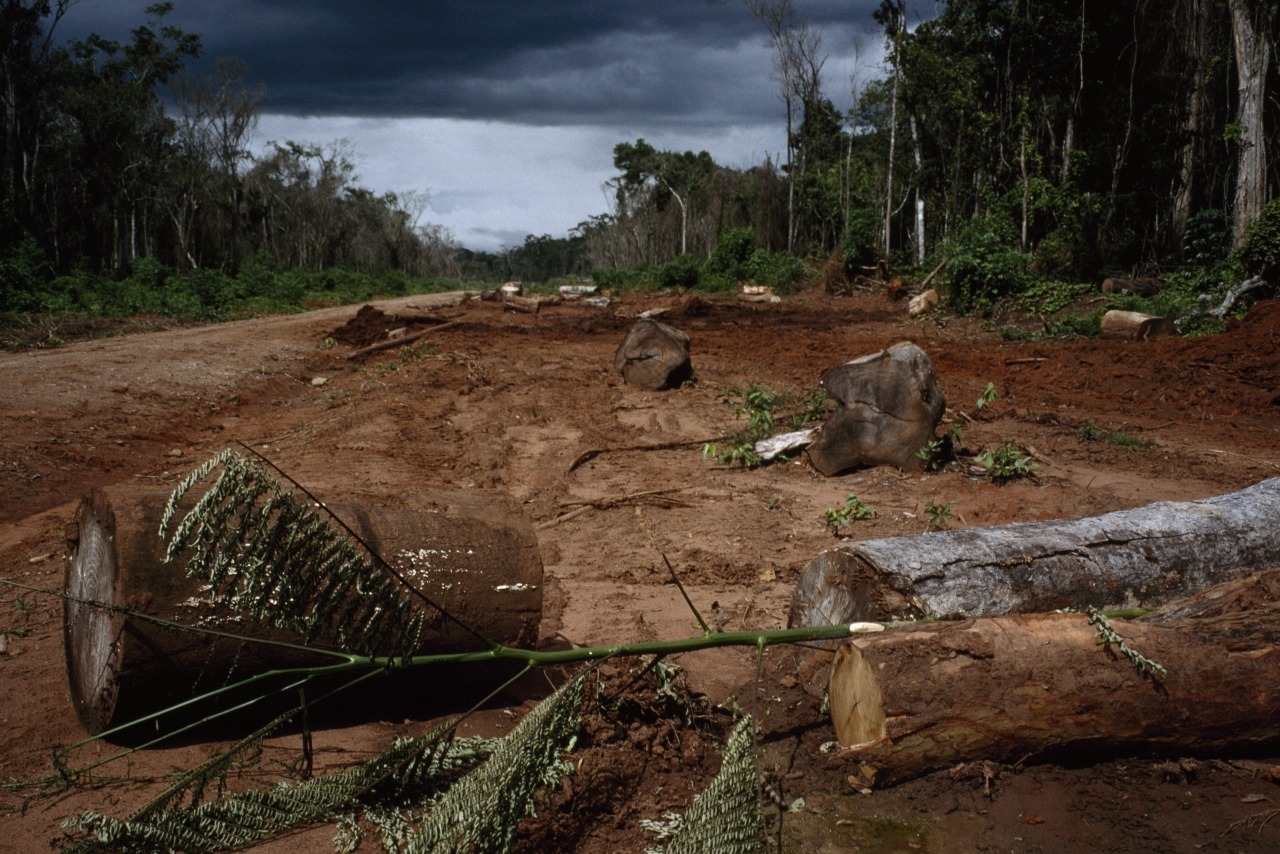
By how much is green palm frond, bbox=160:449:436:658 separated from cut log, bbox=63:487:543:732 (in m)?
0.52

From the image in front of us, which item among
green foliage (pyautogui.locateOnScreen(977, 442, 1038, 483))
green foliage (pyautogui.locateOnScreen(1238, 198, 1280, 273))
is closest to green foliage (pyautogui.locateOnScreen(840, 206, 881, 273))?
green foliage (pyautogui.locateOnScreen(1238, 198, 1280, 273))

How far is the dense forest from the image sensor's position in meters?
17.7

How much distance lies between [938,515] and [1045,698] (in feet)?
9.74

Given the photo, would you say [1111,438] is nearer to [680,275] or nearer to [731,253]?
[680,275]

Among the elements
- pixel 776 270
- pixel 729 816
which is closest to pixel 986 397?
pixel 729 816

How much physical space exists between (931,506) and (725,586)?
170 centimetres

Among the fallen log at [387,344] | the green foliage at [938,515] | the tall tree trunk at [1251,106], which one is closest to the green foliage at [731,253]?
the tall tree trunk at [1251,106]

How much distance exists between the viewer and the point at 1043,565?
3543mm

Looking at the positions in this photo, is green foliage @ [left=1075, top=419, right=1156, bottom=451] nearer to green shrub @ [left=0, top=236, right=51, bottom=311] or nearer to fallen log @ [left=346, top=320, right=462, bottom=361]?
fallen log @ [left=346, top=320, right=462, bottom=361]

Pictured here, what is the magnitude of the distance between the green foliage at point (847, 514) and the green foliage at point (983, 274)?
11.3 m

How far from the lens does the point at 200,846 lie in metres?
1.97

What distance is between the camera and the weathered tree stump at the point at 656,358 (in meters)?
10.3

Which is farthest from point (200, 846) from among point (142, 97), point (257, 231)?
point (257, 231)

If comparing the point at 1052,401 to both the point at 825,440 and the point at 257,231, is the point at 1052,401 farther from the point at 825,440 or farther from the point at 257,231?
the point at 257,231
